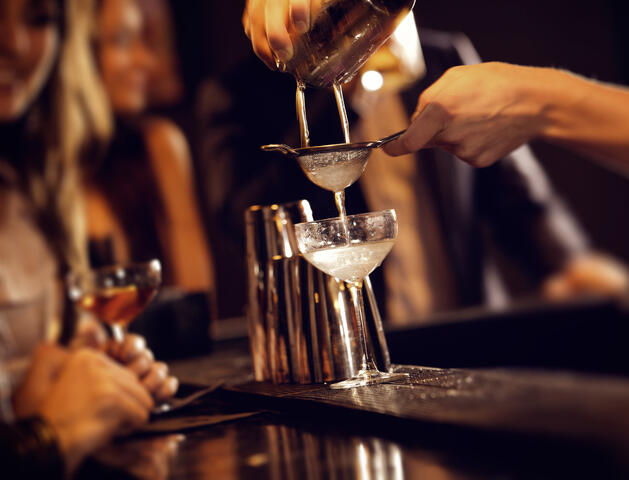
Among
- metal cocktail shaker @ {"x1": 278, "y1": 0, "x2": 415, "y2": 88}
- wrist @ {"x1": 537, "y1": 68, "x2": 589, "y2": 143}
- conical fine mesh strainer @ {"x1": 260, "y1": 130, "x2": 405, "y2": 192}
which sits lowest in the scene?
conical fine mesh strainer @ {"x1": 260, "y1": 130, "x2": 405, "y2": 192}

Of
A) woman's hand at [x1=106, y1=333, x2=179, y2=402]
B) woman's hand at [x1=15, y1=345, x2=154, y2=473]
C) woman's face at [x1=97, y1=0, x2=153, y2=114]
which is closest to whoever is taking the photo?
woman's hand at [x1=15, y1=345, x2=154, y2=473]

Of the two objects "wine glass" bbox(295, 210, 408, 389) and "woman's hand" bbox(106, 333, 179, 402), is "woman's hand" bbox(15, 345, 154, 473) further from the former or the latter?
"wine glass" bbox(295, 210, 408, 389)

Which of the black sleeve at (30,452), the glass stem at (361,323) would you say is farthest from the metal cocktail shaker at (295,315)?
the black sleeve at (30,452)

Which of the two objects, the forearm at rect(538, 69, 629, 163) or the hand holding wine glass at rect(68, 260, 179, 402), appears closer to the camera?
the forearm at rect(538, 69, 629, 163)

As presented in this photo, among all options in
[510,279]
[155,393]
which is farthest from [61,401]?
[510,279]

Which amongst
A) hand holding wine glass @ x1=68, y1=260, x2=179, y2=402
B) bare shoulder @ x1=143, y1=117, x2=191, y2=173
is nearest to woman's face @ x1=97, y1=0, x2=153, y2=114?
bare shoulder @ x1=143, y1=117, x2=191, y2=173

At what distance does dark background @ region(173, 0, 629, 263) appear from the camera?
419cm

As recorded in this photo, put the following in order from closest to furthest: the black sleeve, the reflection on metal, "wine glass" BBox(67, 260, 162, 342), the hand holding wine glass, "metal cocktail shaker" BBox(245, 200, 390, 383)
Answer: the reflection on metal, the black sleeve, "metal cocktail shaker" BBox(245, 200, 390, 383), the hand holding wine glass, "wine glass" BBox(67, 260, 162, 342)

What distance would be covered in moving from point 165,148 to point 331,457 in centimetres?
399

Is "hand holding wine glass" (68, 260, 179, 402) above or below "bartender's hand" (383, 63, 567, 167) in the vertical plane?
below

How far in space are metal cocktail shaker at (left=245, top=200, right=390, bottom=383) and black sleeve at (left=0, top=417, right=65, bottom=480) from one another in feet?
1.26

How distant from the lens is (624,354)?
63cm

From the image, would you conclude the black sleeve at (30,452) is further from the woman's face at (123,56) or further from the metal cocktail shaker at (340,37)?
the woman's face at (123,56)

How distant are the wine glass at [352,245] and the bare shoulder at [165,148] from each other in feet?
11.6
